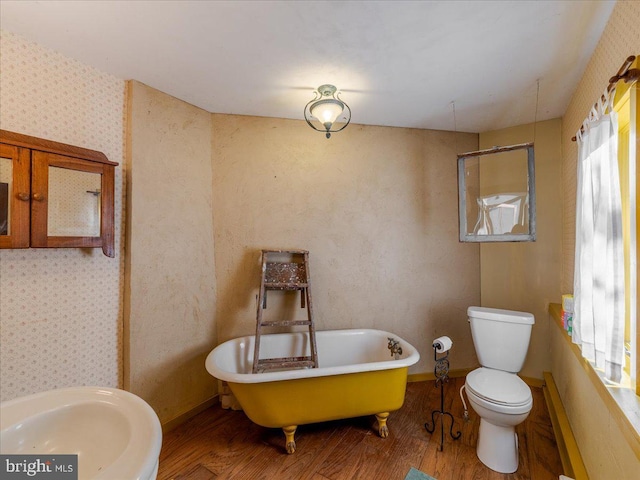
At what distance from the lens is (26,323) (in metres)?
1.55

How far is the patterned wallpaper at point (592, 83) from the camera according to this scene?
125 cm

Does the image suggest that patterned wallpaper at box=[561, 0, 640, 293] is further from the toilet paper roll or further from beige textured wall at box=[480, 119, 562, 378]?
the toilet paper roll

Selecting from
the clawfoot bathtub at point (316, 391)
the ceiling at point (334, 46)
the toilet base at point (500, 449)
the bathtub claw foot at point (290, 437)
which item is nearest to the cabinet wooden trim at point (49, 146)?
the ceiling at point (334, 46)

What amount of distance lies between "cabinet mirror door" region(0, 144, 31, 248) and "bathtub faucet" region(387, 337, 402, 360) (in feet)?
7.73

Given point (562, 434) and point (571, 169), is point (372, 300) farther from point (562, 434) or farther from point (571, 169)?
point (571, 169)

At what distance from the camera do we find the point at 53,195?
1.53 meters

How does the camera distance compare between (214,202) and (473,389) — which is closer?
(473,389)

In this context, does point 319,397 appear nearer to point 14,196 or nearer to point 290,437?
point 290,437

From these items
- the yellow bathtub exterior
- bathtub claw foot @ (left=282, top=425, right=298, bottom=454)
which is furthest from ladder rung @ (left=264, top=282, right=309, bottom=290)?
bathtub claw foot @ (left=282, top=425, right=298, bottom=454)

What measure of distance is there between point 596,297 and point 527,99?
1.61 m

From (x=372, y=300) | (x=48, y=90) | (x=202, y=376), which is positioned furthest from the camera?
(x=372, y=300)

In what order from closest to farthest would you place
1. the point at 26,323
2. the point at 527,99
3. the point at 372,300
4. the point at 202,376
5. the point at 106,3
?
the point at 106,3 → the point at 26,323 → the point at 527,99 → the point at 202,376 → the point at 372,300

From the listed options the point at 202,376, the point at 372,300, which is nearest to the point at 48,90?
the point at 202,376

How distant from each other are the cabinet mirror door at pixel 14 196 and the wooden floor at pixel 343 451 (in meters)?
1.51
